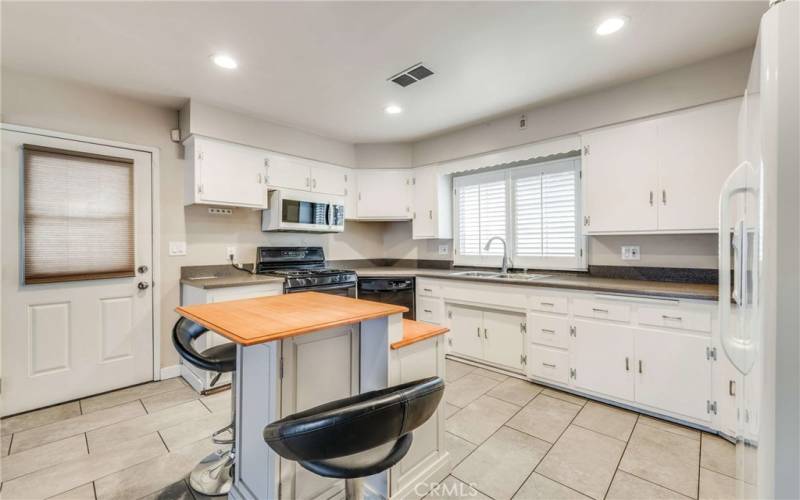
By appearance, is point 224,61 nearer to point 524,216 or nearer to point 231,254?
point 231,254

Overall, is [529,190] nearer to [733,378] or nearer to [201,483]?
[733,378]

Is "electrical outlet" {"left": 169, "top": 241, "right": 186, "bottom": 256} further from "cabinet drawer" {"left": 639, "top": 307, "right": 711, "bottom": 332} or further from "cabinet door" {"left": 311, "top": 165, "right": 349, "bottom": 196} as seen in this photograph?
"cabinet drawer" {"left": 639, "top": 307, "right": 711, "bottom": 332}

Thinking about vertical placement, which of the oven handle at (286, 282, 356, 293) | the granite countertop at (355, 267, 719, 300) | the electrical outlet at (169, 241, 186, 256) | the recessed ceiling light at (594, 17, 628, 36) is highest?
the recessed ceiling light at (594, 17, 628, 36)

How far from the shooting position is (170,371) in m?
3.13

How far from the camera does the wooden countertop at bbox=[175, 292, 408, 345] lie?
1.15 m

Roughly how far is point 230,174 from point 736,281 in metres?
3.55

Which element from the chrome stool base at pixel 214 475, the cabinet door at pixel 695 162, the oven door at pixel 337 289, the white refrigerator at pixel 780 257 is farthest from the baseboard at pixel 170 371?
the cabinet door at pixel 695 162

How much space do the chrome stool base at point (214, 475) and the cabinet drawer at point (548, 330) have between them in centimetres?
238

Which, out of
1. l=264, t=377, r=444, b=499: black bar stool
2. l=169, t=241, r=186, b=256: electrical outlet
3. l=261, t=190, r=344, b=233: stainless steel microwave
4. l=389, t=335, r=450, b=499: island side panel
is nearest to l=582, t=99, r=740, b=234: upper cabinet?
l=389, t=335, r=450, b=499: island side panel

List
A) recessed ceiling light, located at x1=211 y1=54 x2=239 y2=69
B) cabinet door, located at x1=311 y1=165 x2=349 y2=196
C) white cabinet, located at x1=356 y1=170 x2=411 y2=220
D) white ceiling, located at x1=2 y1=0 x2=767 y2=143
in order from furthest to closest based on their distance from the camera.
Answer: white cabinet, located at x1=356 y1=170 x2=411 y2=220 → cabinet door, located at x1=311 y1=165 x2=349 y2=196 → recessed ceiling light, located at x1=211 y1=54 x2=239 y2=69 → white ceiling, located at x1=2 y1=0 x2=767 y2=143

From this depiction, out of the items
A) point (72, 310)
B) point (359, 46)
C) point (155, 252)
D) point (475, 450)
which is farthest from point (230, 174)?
point (475, 450)

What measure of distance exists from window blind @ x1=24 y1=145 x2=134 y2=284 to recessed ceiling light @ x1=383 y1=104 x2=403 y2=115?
7.73 feet

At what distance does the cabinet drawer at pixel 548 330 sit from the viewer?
2.72 meters

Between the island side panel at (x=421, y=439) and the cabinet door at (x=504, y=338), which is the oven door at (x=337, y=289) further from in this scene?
the island side panel at (x=421, y=439)
